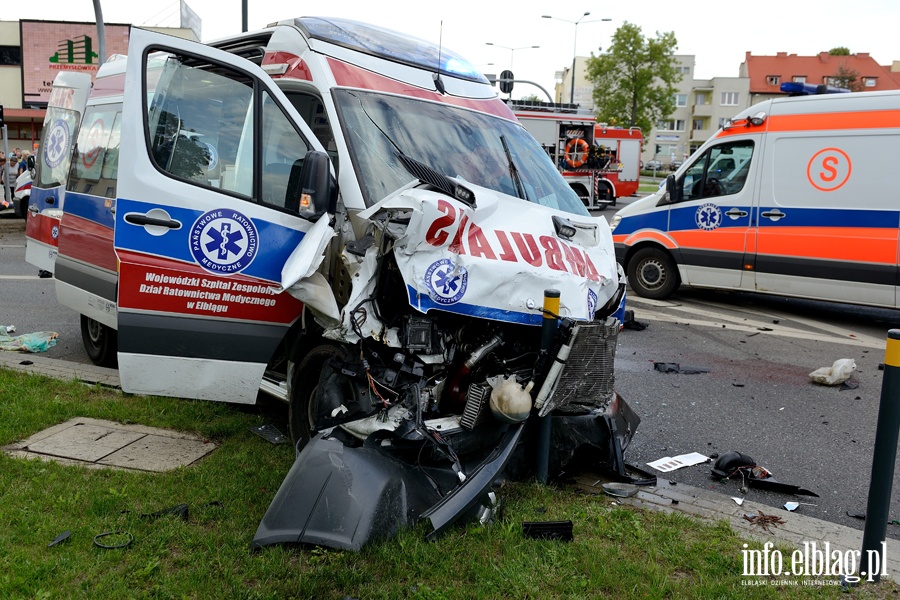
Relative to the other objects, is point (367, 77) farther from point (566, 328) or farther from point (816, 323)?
point (816, 323)

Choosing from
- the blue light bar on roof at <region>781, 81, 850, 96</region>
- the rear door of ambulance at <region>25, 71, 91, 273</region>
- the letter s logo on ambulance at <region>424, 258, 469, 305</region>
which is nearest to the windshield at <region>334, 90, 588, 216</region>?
the letter s logo on ambulance at <region>424, 258, 469, 305</region>

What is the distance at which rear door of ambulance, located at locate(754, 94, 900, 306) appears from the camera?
8797mm

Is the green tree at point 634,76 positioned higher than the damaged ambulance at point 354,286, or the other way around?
the green tree at point 634,76

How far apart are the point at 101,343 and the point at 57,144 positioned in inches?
88.9

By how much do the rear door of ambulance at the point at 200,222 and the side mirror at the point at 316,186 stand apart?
23 centimetres

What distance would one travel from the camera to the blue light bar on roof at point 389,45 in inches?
203

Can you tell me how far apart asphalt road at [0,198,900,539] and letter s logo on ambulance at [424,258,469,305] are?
6.53ft

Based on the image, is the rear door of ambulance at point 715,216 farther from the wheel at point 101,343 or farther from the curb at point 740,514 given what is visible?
the wheel at point 101,343

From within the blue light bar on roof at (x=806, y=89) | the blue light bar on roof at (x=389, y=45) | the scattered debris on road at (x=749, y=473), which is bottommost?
the scattered debris on road at (x=749, y=473)

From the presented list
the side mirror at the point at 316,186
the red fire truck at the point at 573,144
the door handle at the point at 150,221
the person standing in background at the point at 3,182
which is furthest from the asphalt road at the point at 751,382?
the red fire truck at the point at 573,144

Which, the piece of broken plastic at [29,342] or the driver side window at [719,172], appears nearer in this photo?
the piece of broken plastic at [29,342]

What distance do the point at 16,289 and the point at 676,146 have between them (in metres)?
101

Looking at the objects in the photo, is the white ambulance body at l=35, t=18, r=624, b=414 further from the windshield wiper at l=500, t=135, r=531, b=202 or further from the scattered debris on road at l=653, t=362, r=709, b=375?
the scattered debris on road at l=653, t=362, r=709, b=375

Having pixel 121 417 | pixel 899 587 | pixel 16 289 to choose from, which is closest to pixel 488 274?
pixel 899 587
